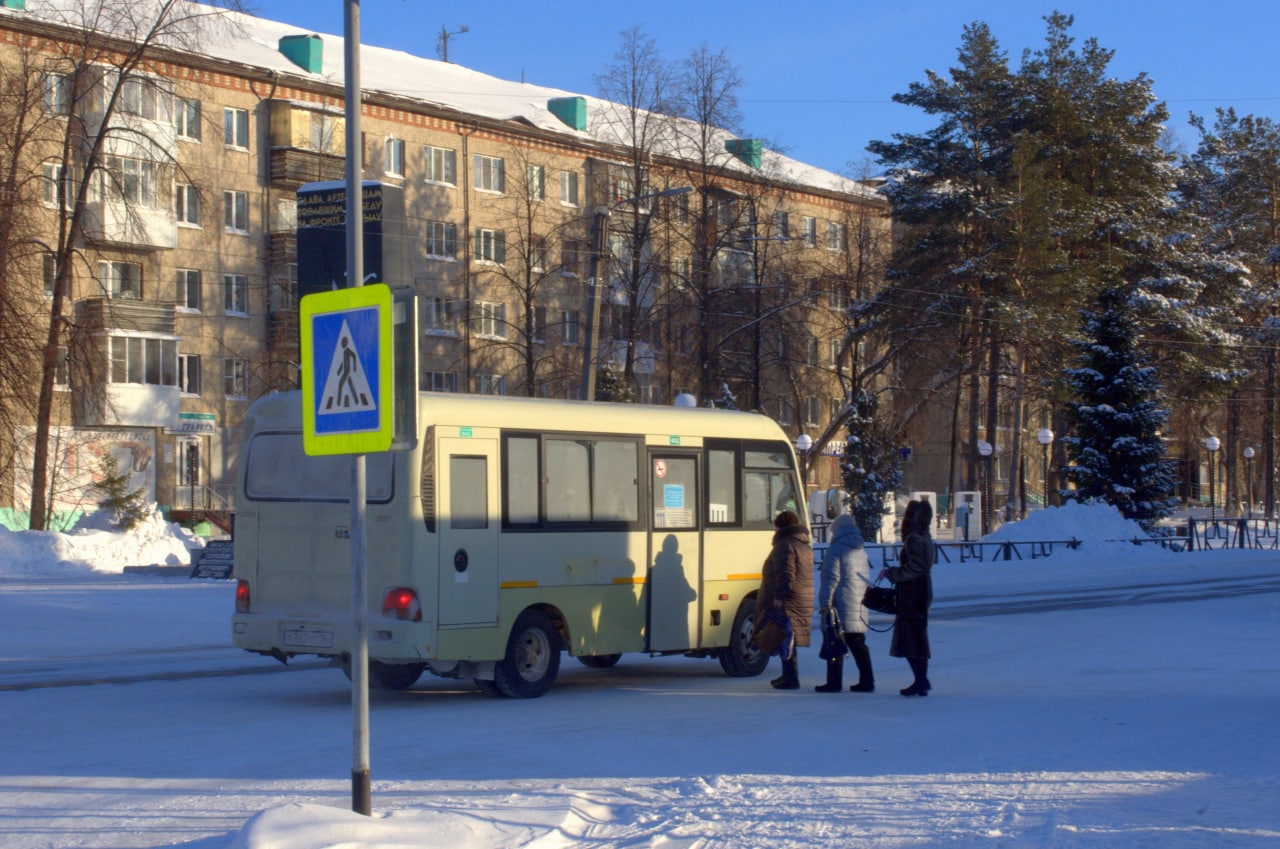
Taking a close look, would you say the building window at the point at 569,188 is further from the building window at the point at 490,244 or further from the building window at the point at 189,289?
the building window at the point at 189,289

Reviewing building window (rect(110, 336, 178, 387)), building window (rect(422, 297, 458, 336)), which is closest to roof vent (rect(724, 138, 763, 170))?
building window (rect(422, 297, 458, 336))

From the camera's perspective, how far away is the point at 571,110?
2687 inches

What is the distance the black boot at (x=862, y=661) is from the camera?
43.5ft

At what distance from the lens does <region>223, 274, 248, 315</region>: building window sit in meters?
55.3

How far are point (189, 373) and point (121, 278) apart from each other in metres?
4.52

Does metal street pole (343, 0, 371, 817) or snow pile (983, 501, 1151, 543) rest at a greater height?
metal street pole (343, 0, 371, 817)

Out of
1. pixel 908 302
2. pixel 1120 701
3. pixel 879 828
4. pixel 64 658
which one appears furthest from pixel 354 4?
pixel 908 302

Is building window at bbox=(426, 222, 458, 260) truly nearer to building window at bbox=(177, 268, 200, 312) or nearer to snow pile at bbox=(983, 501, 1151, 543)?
building window at bbox=(177, 268, 200, 312)

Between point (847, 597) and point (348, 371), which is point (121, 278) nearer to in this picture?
point (847, 597)

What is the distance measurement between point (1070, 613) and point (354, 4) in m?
17.9

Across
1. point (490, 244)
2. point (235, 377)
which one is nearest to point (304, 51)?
point (490, 244)

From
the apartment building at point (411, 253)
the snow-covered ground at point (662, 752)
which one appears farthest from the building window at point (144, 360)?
the snow-covered ground at point (662, 752)

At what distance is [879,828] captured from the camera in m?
7.38

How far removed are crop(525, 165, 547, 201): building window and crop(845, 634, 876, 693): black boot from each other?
1742 inches
